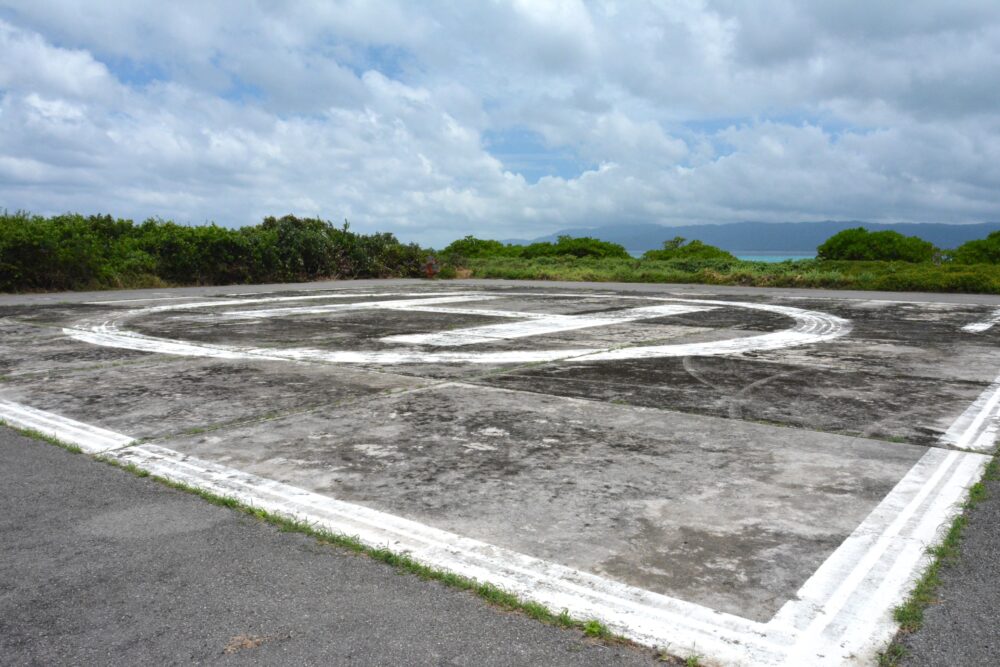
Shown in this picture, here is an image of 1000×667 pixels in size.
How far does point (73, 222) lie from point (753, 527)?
1913cm

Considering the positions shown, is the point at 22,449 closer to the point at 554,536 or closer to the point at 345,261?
the point at 554,536

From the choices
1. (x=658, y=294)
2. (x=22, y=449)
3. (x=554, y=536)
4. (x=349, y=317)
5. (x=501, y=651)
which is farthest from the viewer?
(x=658, y=294)

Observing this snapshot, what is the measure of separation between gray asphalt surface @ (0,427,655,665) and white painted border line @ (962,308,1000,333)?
372 inches

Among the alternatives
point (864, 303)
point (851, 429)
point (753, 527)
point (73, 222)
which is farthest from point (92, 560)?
point (73, 222)

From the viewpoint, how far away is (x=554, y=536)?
9.82ft

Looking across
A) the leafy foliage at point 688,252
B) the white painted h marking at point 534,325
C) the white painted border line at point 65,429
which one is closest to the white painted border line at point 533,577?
the white painted border line at point 65,429

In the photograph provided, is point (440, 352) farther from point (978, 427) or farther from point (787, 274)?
point (787, 274)

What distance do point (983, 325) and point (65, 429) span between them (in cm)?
1085

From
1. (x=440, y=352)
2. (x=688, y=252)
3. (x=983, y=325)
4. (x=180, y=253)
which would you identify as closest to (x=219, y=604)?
(x=440, y=352)

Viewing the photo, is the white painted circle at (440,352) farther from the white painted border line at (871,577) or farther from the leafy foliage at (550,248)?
the leafy foliage at (550,248)

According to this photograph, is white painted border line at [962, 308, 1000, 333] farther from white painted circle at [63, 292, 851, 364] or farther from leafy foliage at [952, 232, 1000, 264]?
leafy foliage at [952, 232, 1000, 264]

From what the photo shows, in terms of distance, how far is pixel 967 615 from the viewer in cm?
236

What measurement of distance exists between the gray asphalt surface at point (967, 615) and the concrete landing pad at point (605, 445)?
127 mm

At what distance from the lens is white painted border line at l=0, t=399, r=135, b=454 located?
14.3 feet
